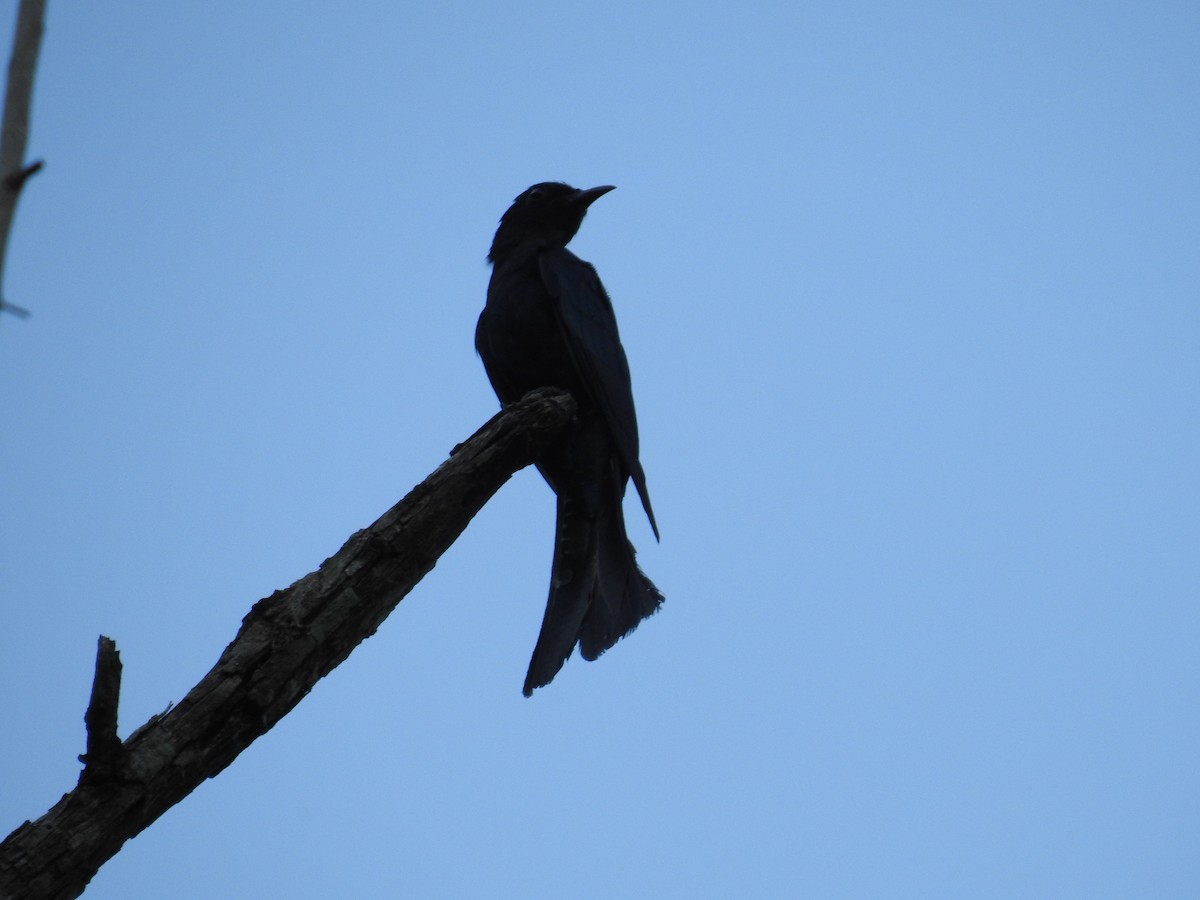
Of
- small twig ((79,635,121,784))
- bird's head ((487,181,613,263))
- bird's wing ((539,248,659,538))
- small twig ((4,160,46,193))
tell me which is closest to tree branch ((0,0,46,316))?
small twig ((4,160,46,193))

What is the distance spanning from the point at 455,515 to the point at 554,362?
6.11ft

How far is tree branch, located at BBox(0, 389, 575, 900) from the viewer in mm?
2746

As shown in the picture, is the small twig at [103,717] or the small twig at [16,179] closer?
the small twig at [16,179]

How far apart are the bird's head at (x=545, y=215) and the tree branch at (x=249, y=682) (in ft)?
8.33

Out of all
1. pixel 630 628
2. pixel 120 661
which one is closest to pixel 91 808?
pixel 120 661

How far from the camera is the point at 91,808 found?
2812mm

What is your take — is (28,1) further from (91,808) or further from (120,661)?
(91,808)

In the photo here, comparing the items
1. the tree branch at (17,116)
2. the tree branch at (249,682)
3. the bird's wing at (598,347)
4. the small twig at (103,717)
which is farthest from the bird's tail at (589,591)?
the tree branch at (17,116)

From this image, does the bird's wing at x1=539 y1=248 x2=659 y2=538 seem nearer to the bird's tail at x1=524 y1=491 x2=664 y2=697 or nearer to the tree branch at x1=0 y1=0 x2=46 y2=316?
the bird's tail at x1=524 y1=491 x2=664 y2=697

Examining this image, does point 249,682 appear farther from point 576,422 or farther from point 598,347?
point 598,347

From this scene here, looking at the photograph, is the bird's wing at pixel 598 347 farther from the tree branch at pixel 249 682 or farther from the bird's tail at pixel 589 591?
the tree branch at pixel 249 682

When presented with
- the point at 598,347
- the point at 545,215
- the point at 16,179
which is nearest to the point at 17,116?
the point at 16,179

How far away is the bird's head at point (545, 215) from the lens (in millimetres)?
6461

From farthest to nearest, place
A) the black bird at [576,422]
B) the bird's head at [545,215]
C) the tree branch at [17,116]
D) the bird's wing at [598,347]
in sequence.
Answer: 1. the bird's head at [545,215]
2. the bird's wing at [598,347]
3. the black bird at [576,422]
4. the tree branch at [17,116]
